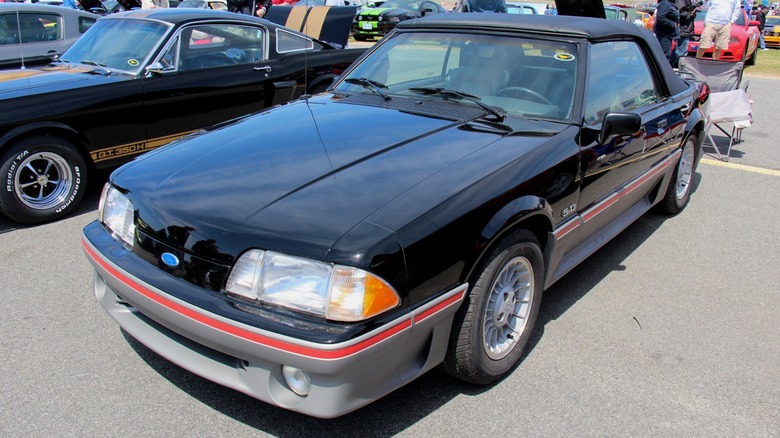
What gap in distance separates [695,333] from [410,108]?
1.94 meters

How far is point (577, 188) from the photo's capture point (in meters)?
3.11

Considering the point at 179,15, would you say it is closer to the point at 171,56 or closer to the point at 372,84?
the point at 171,56

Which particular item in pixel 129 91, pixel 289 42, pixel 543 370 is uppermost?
pixel 289 42

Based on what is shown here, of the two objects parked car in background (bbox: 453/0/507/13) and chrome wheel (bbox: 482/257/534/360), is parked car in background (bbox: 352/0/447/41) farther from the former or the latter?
chrome wheel (bbox: 482/257/534/360)

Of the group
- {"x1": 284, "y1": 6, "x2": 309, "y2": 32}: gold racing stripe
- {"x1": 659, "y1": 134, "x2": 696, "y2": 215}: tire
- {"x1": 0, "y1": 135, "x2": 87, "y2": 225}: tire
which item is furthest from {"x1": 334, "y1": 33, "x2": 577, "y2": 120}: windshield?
{"x1": 284, "y1": 6, "x2": 309, "y2": 32}: gold racing stripe

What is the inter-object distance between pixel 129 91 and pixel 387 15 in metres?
15.3

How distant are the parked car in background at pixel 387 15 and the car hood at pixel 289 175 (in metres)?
16.6

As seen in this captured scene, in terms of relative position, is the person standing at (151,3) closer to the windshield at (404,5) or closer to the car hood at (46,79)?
the car hood at (46,79)

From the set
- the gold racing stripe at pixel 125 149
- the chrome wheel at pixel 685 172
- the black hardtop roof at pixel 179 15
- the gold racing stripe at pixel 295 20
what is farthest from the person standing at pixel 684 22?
the gold racing stripe at pixel 125 149

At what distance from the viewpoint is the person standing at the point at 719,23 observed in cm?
926

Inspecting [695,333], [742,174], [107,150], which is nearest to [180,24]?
[107,150]

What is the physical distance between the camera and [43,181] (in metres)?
4.65

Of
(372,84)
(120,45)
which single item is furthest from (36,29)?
(372,84)

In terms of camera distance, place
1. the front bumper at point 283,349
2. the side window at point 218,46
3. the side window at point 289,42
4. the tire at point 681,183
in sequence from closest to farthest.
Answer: the front bumper at point 283,349 < the tire at point 681,183 < the side window at point 218,46 < the side window at point 289,42
